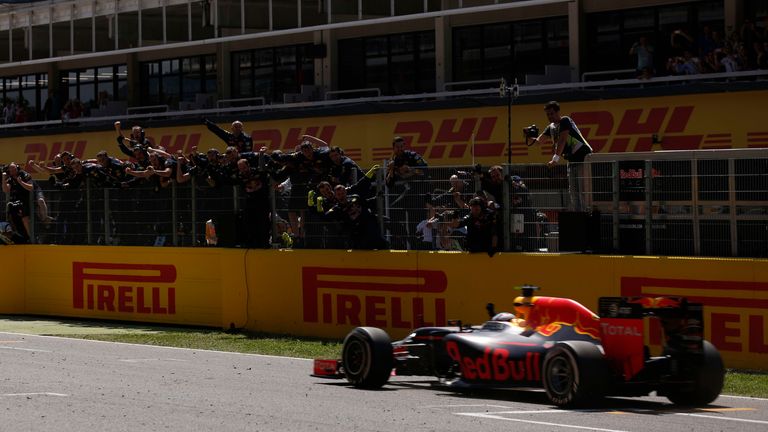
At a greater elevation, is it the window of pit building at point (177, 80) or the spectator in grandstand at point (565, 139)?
the window of pit building at point (177, 80)

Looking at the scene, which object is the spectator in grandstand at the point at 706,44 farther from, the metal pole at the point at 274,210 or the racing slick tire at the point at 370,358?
the racing slick tire at the point at 370,358

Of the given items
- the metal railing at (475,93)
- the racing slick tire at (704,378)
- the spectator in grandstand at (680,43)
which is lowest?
the racing slick tire at (704,378)

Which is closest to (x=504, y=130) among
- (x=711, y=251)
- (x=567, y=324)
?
(x=711, y=251)

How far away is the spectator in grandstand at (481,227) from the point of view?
16875 mm

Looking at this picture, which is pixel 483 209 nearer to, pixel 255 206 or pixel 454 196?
pixel 454 196

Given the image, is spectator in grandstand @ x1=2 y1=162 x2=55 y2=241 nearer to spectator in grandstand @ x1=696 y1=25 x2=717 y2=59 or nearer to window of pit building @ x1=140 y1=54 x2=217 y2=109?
spectator in grandstand @ x1=696 y1=25 x2=717 y2=59

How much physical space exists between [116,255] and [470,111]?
26.6 feet

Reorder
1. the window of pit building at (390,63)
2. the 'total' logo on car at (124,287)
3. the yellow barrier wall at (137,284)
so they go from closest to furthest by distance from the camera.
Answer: the yellow barrier wall at (137,284) → the 'total' logo on car at (124,287) → the window of pit building at (390,63)

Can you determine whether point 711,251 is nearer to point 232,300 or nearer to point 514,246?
point 514,246

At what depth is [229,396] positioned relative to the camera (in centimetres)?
1220

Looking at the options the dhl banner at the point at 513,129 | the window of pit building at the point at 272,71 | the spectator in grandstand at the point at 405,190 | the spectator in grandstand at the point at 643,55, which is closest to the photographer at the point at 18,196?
the dhl banner at the point at 513,129

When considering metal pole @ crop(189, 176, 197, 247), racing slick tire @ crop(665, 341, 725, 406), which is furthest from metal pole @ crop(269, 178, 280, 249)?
racing slick tire @ crop(665, 341, 725, 406)

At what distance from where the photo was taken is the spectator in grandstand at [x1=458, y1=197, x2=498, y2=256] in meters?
16.9

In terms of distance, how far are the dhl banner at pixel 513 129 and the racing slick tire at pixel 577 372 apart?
12.2m
